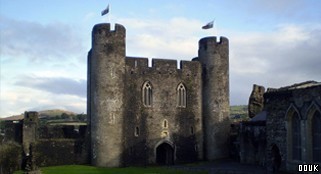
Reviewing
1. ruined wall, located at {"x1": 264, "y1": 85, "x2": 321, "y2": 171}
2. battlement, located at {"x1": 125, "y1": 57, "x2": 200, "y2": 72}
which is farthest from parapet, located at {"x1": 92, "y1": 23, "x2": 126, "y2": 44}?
ruined wall, located at {"x1": 264, "y1": 85, "x2": 321, "y2": 171}

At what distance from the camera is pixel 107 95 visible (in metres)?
36.8

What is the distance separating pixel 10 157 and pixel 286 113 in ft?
64.6

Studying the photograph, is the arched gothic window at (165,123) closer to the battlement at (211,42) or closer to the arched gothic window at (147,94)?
the arched gothic window at (147,94)

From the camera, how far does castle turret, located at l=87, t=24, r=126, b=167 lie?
36375 millimetres

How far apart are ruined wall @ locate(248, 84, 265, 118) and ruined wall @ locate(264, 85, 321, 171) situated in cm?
1837

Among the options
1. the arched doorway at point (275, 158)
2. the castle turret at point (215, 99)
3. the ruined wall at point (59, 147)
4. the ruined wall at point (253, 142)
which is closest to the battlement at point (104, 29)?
the ruined wall at point (59, 147)

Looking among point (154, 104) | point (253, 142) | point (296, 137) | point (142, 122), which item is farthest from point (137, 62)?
point (296, 137)

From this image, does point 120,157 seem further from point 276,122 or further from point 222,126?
point 276,122

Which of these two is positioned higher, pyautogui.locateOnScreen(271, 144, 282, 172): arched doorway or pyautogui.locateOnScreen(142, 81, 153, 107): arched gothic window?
pyautogui.locateOnScreen(142, 81, 153, 107): arched gothic window

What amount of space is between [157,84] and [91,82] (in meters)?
5.78

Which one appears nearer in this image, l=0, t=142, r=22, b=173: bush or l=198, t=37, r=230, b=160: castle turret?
l=0, t=142, r=22, b=173: bush

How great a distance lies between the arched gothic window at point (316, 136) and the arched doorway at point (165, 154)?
629 inches

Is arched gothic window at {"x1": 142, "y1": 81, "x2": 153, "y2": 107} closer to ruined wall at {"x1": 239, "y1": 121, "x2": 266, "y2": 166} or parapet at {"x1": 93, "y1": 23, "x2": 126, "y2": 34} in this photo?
parapet at {"x1": 93, "y1": 23, "x2": 126, "y2": 34}

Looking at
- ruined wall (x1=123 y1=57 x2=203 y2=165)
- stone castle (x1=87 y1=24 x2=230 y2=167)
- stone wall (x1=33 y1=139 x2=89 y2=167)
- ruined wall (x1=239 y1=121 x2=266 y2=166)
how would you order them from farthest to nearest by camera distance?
ruined wall (x1=123 y1=57 x2=203 y2=165), stone castle (x1=87 y1=24 x2=230 y2=167), stone wall (x1=33 y1=139 x2=89 y2=167), ruined wall (x1=239 y1=121 x2=266 y2=166)
